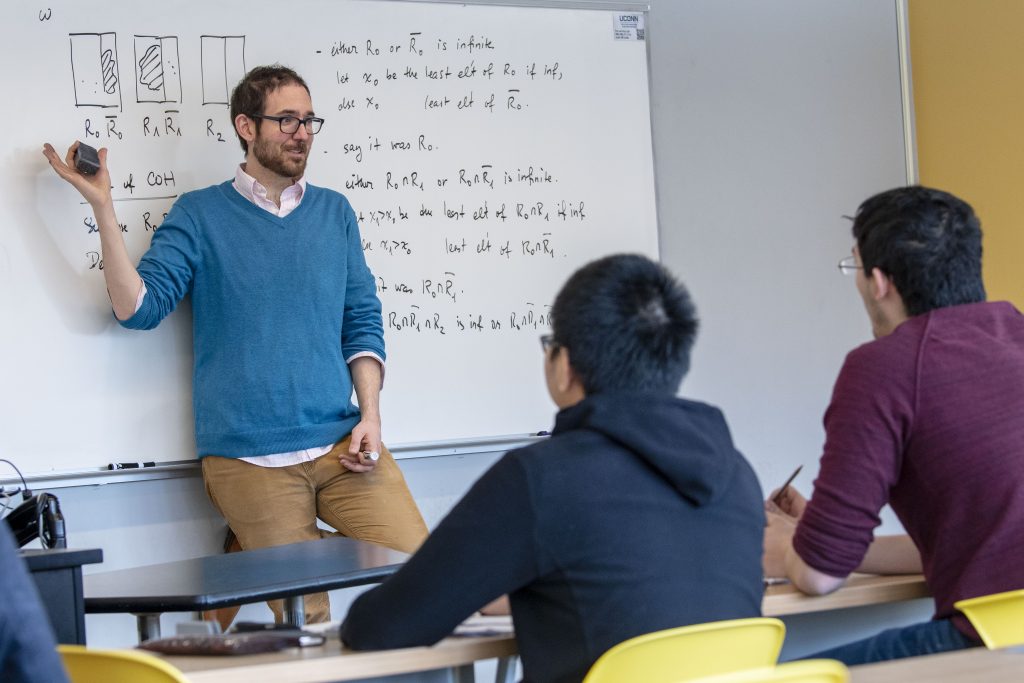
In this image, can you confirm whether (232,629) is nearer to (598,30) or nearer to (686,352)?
(686,352)

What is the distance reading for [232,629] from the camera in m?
1.89

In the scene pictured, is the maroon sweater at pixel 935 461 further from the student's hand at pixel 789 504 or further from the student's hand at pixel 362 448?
the student's hand at pixel 362 448

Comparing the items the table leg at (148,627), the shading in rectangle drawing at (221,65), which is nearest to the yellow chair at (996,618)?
the table leg at (148,627)

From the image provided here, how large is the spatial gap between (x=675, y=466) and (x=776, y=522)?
63 centimetres

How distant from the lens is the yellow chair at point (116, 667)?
1.33m

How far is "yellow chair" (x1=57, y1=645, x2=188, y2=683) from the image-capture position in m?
1.33

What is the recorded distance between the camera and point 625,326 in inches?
64.6

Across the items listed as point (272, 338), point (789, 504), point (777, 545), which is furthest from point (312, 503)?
point (777, 545)

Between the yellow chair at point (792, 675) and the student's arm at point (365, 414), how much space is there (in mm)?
2088

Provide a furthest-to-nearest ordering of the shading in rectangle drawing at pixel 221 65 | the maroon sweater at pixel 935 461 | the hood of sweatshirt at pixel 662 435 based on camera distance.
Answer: the shading in rectangle drawing at pixel 221 65 → the maroon sweater at pixel 935 461 → the hood of sweatshirt at pixel 662 435

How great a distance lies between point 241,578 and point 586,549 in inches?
33.4

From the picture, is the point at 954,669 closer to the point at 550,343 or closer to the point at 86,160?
the point at 550,343

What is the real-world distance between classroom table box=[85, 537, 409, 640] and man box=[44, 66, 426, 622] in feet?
1.88

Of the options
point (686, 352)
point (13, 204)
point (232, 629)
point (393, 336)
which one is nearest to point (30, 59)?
point (13, 204)
